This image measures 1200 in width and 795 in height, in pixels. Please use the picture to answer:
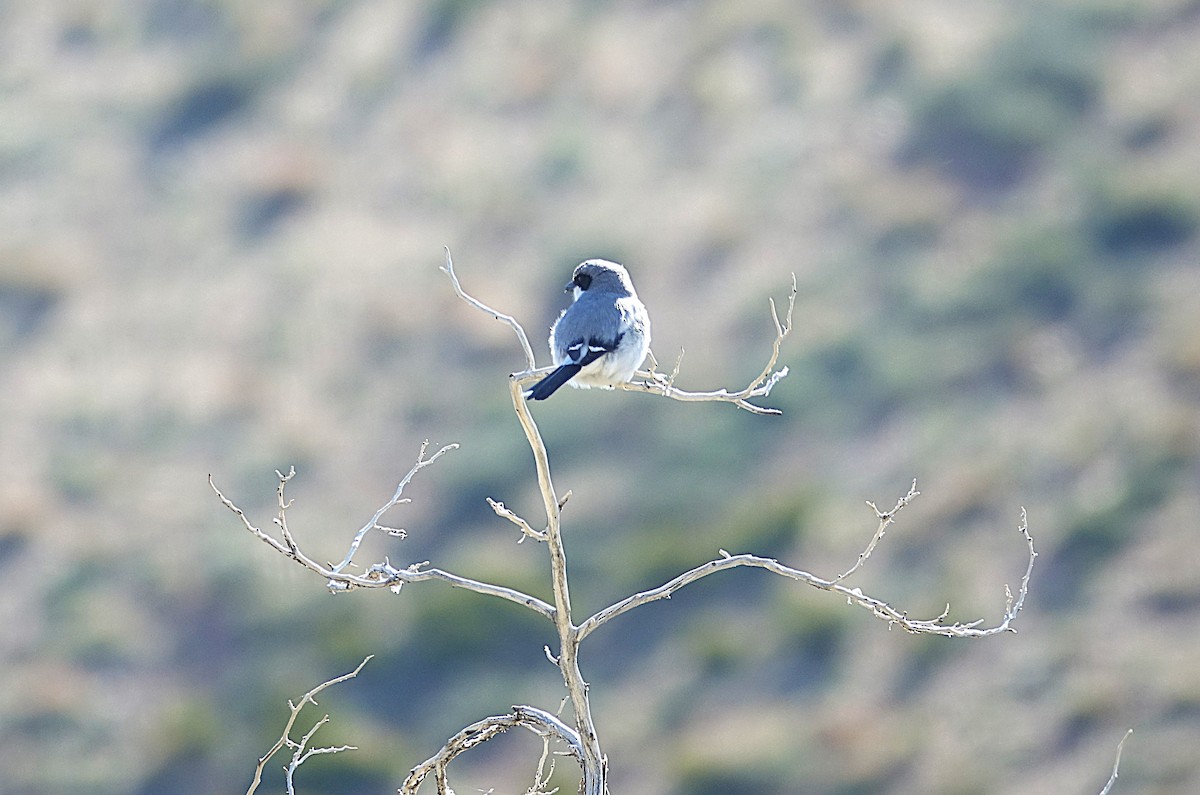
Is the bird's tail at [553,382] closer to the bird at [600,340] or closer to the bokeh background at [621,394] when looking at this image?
the bird at [600,340]

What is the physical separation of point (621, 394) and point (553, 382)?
29.7 feet

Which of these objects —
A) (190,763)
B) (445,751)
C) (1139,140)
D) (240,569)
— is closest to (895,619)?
(445,751)

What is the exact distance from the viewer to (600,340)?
6.74 metres

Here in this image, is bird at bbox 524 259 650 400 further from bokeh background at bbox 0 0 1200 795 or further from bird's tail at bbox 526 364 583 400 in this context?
bokeh background at bbox 0 0 1200 795

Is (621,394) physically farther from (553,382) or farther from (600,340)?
(553,382)

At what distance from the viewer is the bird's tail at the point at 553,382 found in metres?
6.26

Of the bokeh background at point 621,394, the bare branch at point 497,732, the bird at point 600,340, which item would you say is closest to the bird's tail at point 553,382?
the bird at point 600,340

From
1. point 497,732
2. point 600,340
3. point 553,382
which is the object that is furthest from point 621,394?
point 497,732

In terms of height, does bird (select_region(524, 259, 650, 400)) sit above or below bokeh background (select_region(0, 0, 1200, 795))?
below

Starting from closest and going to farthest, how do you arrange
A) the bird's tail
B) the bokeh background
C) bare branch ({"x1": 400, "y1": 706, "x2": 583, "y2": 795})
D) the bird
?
1. bare branch ({"x1": 400, "y1": 706, "x2": 583, "y2": 795})
2. the bird's tail
3. the bird
4. the bokeh background

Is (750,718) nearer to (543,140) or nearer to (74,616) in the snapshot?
(74,616)

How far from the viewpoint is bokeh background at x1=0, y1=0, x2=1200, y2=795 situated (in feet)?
43.0

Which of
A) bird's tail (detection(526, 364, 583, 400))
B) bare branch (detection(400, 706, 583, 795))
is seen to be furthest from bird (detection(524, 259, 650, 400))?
bare branch (detection(400, 706, 583, 795))

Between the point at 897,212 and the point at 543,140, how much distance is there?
15.6ft
